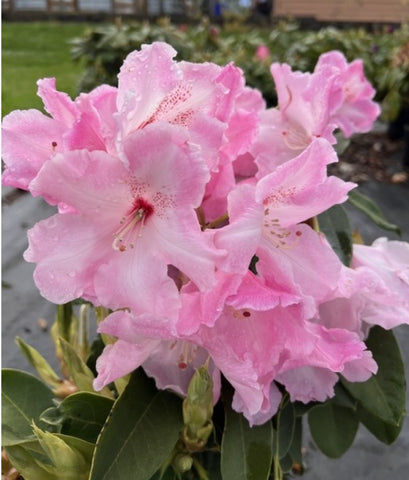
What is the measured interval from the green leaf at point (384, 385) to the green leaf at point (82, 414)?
228 millimetres

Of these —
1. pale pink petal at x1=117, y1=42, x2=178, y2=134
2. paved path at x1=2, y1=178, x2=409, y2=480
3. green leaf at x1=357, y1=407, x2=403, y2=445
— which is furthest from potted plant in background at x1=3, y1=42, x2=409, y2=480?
paved path at x1=2, y1=178, x2=409, y2=480

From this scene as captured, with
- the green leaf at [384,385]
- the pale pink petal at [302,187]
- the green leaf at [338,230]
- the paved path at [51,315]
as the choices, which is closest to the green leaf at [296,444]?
the green leaf at [384,385]

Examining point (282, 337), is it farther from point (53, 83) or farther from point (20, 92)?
point (20, 92)

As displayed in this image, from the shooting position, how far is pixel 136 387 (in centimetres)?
57

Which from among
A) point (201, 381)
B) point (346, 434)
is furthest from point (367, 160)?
point (201, 381)

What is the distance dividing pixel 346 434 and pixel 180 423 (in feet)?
0.82

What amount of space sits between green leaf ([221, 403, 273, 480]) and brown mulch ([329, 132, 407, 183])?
2.77m

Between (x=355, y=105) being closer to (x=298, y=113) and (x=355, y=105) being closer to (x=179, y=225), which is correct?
(x=298, y=113)

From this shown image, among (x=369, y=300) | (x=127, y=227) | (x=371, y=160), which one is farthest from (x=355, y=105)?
(x=371, y=160)

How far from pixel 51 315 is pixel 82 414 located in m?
1.46

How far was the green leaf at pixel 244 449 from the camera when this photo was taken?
0.54 meters

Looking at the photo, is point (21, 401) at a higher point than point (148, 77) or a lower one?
lower

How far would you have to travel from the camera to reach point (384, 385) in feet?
2.03

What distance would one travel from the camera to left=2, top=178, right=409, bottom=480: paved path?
1.43 meters
